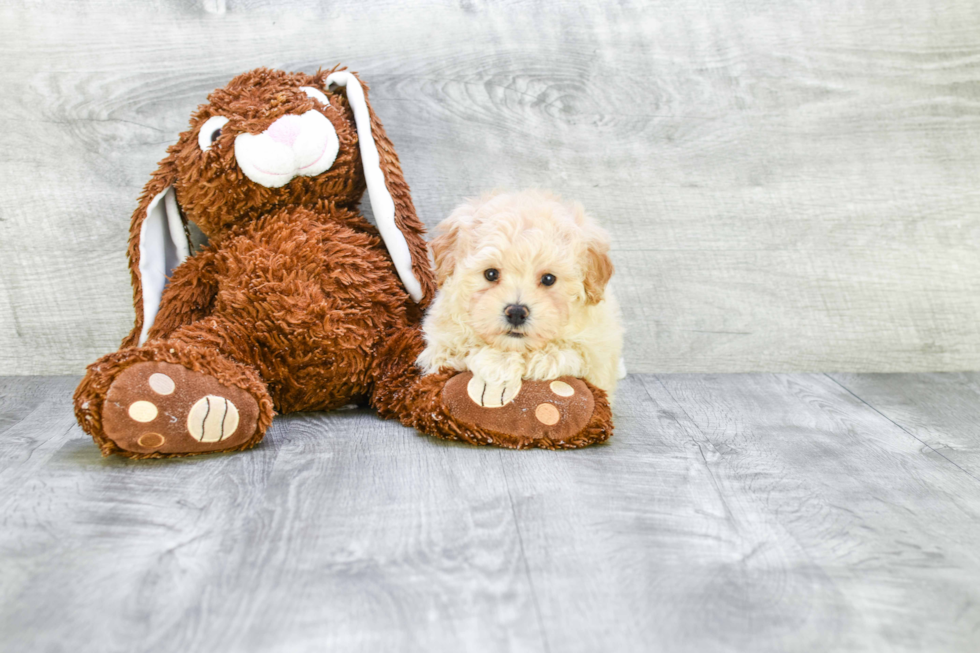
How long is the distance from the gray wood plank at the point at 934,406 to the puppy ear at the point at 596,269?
0.61 metres

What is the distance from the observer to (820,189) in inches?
68.7

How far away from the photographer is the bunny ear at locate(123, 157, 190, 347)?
4.49 feet

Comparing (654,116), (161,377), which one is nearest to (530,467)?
(161,377)

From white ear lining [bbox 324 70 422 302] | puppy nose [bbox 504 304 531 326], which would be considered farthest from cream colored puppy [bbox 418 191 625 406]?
white ear lining [bbox 324 70 422 302]

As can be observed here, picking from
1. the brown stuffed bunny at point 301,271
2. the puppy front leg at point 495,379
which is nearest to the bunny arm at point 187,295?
the brown stuffed bunny at point 301,271

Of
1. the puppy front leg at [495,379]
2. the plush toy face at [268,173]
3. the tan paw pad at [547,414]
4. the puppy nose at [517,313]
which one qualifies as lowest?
the tan paw pad at [547,414]

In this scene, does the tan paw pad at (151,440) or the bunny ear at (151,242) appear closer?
the tan paw pad at (151,440)

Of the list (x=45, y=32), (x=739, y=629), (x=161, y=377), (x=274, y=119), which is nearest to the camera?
(x=739, y=629)

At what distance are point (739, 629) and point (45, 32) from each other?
165cm

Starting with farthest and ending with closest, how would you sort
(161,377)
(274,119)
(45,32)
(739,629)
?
(45,32), (274,119), (161,377), (739,629)

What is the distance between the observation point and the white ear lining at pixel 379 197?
1.38m

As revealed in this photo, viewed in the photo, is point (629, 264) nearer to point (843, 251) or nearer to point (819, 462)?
point (843, 251)

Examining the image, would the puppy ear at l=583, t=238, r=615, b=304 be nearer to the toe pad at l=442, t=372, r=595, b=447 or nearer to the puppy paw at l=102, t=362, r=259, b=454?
the toe pad at l=442, t=372, r=595, b=447

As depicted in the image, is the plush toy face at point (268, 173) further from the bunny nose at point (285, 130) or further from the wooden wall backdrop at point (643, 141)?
the wooden wall backdrop at point (643, 141)
